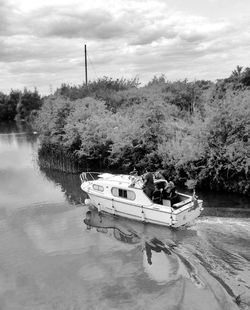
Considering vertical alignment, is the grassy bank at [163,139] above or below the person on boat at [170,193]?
above

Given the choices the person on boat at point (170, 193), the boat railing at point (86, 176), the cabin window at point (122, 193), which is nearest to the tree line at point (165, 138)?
the boat railing at point (86, 176)

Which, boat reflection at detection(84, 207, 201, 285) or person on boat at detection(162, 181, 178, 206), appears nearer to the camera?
boat reflection at detection(84, 207, 201, 285)

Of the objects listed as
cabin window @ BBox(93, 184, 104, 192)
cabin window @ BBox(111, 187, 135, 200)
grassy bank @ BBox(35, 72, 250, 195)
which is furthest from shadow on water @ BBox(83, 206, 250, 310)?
grassy bank @ BBox(35, 72, 250, 195)

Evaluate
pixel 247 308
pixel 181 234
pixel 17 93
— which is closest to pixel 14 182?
pixel 181 234

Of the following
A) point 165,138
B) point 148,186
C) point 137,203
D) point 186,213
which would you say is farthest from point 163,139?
point 186,213

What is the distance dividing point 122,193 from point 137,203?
117cm

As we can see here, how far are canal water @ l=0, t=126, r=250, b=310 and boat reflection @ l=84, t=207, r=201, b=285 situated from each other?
4 centimetres

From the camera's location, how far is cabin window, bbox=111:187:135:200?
1872 centimetres

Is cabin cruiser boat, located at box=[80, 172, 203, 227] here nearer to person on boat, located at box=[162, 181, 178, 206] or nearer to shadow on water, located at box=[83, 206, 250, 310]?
person on boat, located at box=[162, 181, 178, 206]

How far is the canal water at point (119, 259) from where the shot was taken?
12.0m

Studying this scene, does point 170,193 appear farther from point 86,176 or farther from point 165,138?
point 86,176

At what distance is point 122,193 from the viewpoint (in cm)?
1914

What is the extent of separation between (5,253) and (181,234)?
7768 mm

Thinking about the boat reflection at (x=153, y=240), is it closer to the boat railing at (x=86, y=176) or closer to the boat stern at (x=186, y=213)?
the boat stern at (x=186, y=213)
